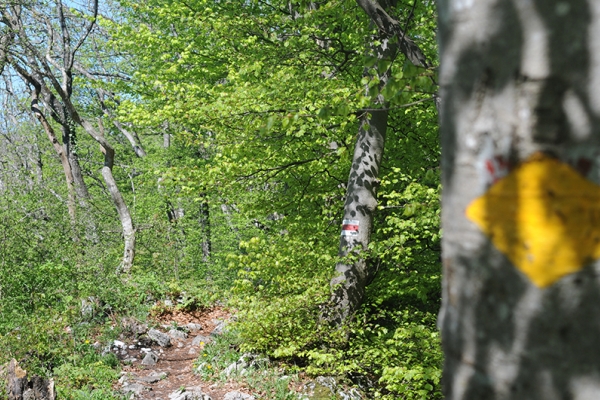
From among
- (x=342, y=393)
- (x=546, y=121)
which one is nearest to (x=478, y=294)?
(x=546, y=121)

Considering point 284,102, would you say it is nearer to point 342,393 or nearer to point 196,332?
point 342,393

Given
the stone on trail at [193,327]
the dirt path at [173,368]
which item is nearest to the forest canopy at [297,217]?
the dirt path at [173,368]

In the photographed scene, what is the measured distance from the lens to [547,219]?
2.65ft

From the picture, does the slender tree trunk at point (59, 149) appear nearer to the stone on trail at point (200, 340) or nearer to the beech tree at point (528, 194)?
the stone on trail at point (200, 340)

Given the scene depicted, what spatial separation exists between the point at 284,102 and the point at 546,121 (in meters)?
5.71

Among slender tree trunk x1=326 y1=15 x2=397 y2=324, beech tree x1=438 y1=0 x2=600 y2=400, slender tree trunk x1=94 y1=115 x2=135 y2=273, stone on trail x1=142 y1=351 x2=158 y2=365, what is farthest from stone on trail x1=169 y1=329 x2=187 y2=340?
beech tree x1=438 y1=0 x2=600 y2=400

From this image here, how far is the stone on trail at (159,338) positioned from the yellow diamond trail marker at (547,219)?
7991 millimetres

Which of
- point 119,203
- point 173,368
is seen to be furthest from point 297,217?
point 119,203

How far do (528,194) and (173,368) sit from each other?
7291mm

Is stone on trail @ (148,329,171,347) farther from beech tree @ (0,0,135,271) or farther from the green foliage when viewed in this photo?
beech tree @ (0,0,135,271)

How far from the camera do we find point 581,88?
78 cm

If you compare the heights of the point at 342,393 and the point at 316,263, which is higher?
the point at 316,263

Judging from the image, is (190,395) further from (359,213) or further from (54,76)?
(54,76)

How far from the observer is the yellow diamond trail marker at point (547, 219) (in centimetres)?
79
